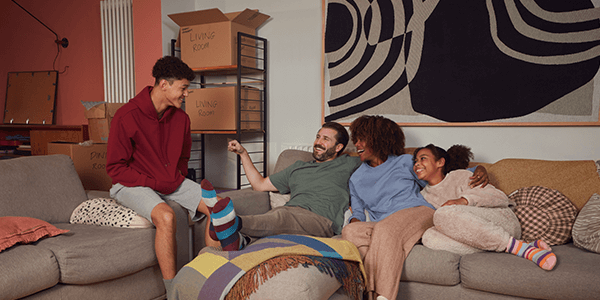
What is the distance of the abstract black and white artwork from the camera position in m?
2.31

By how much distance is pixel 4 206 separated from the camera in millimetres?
1865

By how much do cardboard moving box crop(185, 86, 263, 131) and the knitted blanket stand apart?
5.41 ft

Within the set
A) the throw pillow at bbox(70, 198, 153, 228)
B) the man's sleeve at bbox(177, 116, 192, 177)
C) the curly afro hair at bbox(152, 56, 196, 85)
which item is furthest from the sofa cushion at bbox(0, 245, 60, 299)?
the curly afro hair at bbox(152, 56, 196, 85)

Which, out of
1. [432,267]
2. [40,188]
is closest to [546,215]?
[432,267]

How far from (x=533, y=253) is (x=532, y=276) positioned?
0.12 m

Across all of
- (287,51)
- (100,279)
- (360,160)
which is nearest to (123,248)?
(100,279)

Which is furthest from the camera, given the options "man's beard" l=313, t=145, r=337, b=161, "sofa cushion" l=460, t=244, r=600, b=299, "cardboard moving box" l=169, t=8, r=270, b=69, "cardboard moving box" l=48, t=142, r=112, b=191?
"cardboard moving box" l=169, t=8, r=270, b=69

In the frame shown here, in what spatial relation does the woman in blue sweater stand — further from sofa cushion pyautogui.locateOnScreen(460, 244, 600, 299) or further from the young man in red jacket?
the young man in red jacket

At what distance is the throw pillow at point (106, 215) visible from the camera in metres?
1.87

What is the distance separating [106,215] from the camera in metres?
1.94

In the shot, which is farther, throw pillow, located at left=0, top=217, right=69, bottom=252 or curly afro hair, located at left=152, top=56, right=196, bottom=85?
curly afro hair, located at left=152, top=56, right=196, bottom=85

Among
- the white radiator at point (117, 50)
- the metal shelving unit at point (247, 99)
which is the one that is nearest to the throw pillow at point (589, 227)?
the metal shelving unit at point (247, 99)

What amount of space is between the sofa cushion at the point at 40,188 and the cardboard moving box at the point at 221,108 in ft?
3.73

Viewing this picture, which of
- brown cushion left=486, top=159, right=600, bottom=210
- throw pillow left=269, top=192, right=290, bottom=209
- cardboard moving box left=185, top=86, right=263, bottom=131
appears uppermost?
cardboard moving box left=185, top=86, right=263, bottom=131
